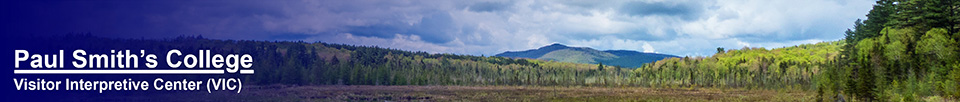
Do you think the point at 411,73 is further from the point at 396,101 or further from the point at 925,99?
the point at 925,99

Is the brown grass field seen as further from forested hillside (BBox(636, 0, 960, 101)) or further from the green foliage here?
the green foliage

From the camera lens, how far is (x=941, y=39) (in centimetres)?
4391

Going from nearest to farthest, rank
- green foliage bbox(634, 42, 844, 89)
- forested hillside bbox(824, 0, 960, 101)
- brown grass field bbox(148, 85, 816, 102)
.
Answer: forested hillside bbox(824, 0, 960, 101)
brown grass field bbox(148, 85, 816, 102)
green foliage bbox(634, 42, 844, 89)

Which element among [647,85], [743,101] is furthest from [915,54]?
[647,85]

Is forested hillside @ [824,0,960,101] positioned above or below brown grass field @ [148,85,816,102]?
above

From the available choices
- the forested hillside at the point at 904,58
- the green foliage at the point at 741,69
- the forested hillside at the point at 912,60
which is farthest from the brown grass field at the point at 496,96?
the green foliage at the point at 741,69

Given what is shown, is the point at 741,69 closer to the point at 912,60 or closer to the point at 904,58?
the point at 904,58

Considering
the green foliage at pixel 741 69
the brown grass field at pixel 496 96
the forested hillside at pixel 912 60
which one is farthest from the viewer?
the green foliage at pixel 741 69

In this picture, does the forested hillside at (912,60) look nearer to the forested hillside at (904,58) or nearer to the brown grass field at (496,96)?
the forested hillside at (904,58)

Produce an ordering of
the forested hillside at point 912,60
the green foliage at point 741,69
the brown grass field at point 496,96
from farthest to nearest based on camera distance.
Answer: the green foliage at point 741,69, the brown grass field at point 496,96, the forested hillside at point 912,60

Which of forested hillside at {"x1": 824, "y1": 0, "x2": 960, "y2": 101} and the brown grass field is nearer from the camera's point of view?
forested hillside at {"x1": 824, "y1": 0, "x2": 960, "y2": 101}

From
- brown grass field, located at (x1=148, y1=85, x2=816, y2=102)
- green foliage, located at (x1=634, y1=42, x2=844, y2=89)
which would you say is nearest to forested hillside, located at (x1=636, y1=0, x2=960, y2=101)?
brown grass field, located at (x1=148, y1=85, x2=816, y2=102)

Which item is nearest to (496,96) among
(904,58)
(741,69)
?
(904,58)

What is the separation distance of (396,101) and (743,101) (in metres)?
30.3
